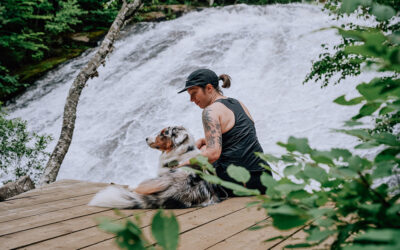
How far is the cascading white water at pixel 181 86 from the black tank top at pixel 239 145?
317 centimetres

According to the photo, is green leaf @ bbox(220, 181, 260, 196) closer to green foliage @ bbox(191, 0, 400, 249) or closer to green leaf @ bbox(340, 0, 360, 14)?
green foliage @ bbox(191, 0, 400, 249)

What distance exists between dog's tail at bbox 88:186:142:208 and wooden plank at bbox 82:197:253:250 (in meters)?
0.40

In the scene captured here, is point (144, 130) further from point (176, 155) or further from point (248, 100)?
point (176, 155)

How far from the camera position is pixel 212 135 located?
2568mm

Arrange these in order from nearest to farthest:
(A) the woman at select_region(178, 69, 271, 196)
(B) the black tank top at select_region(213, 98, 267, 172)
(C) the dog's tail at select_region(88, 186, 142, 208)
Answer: (C) the dog's tail at select_region(88, 186, 142, 208)
(A) the woman at select_region(178, 69, 271, 196)
(B) the black tank top at select_region(213, 98, 267, 172)

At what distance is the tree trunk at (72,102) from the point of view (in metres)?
4.80

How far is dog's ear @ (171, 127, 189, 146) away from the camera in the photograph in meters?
2.94

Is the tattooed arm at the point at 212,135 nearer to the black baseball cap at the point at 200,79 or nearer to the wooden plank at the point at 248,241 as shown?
the black baseball cap at the point at 200,79

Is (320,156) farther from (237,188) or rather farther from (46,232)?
(46,232)

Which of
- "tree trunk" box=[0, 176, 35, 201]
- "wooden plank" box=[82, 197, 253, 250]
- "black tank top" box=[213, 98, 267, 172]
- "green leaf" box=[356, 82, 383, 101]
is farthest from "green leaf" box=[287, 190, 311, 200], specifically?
"tree trunk" box=[0, 176, 35, 201]

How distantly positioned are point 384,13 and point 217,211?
1892mm

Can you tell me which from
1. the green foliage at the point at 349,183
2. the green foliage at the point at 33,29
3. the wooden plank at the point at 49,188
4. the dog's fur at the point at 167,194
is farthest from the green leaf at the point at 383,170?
the green foliage at the point at 33,29

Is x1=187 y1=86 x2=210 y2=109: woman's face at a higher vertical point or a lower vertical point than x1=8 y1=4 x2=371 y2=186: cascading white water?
higher

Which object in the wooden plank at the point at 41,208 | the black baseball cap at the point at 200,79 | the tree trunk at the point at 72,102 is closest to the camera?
the wooden plank at the point at 41,208
